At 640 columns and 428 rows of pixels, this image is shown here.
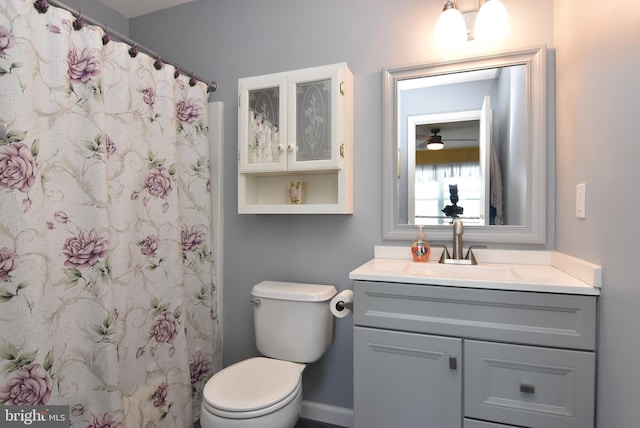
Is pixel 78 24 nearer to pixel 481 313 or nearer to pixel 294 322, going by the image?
pixel 294 322

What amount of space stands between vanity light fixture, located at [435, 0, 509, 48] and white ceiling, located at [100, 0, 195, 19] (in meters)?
1.66

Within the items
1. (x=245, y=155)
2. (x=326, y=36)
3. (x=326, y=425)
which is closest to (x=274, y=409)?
(x=326, y=425)

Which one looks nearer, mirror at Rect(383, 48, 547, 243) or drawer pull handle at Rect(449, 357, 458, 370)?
drawer pull handle at Rect(449, 357, 458, 370)

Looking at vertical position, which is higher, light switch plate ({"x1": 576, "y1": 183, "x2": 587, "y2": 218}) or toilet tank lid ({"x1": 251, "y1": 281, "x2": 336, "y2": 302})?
light switch plate ({"x1": 576, "y1": 183, "x2": 587, "y2": 218})

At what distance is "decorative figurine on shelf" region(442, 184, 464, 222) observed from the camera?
1653 millimetres

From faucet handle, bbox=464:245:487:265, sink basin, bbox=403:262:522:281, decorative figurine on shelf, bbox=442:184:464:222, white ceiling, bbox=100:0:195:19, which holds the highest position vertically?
white ceiling, bbox=100:0:195:19

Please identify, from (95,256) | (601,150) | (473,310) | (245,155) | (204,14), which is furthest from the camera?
(204,14)

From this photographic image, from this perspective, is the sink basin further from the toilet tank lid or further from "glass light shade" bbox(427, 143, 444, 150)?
"glass light shade" bbox(427, 143, 444, 150)

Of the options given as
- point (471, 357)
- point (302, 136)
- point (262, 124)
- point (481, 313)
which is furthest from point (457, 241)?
point (262, 124)

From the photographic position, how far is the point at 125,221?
150 centimetres

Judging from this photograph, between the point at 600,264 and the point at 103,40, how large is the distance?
2.07m

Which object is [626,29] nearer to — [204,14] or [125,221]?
[125,221]

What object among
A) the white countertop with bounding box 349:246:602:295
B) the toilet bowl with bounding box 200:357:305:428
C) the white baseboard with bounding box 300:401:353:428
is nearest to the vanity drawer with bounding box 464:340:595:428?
the white countertop with bounding box 349:246:602:295

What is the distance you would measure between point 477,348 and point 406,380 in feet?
0.97
